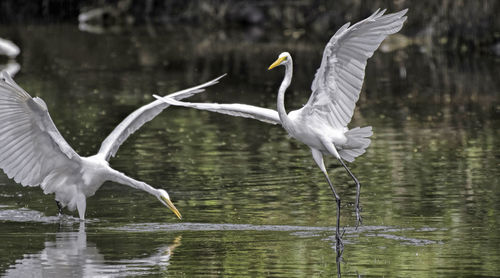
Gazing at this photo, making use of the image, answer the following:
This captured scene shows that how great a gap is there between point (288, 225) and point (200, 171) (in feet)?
14.0

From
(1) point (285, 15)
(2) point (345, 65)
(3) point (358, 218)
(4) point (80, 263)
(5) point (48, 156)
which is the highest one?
(1) point (285, 15)

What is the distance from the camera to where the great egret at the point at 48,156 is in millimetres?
12812

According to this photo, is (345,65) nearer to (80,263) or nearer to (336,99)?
(336,99)

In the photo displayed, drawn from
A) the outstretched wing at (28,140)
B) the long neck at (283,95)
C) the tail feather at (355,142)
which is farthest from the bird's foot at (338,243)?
the outstretched wing at (28,140)

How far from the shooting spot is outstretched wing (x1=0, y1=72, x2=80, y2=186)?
12703 mm

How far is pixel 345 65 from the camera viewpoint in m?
12.8

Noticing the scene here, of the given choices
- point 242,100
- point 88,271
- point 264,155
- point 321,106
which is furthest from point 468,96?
point 88,271

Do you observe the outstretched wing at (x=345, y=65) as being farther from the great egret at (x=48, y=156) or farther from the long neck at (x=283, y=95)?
the great egret at (x=48, y=156)

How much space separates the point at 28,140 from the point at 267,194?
3315 mm

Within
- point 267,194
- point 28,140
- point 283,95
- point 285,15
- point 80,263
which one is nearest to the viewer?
point 80,263

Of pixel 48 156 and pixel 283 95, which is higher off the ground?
pixel 283 95

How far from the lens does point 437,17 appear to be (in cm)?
3981

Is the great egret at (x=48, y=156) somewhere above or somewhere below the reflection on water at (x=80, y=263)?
above

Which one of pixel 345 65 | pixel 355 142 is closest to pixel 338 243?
pixel 355 142
